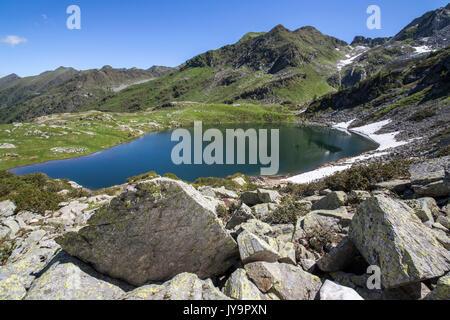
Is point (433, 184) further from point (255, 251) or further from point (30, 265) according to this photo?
point (30, 265)

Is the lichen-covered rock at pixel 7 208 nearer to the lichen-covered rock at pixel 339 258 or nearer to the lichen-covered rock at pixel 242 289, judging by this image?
the lichen-covered rock at pixel 242 289

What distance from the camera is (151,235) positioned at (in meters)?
7.11

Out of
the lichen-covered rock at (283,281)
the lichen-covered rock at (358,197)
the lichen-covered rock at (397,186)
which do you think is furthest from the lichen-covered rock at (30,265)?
the lichen-covered rock at (397,186)

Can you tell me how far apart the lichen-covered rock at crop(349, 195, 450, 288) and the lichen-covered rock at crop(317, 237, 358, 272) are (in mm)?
372

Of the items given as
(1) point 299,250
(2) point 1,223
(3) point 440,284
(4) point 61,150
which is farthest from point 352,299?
(4) point 61,150

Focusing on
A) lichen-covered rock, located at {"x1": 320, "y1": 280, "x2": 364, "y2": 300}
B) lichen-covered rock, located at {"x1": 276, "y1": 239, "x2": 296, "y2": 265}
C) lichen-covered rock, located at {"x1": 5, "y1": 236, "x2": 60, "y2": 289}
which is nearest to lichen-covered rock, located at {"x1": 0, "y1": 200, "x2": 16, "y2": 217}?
lichen-covered rock, located at {"x1": 5, "y1": 236, "x2": 60, "y2": 289}

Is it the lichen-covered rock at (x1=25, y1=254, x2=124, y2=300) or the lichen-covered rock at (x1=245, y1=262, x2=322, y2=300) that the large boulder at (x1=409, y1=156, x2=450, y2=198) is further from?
the lichen-covered rock at (x1=25, y1=254, x2=124, y2=300)

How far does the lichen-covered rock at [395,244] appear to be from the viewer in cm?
532

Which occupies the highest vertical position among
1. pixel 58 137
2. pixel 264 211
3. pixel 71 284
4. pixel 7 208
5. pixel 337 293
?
pixel 58 137

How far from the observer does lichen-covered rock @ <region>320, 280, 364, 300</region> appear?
5.11 metres

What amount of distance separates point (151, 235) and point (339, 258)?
698 cm

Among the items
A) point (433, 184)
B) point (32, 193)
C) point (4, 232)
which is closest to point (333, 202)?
point (433, 184)

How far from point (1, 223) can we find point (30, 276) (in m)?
12.3
